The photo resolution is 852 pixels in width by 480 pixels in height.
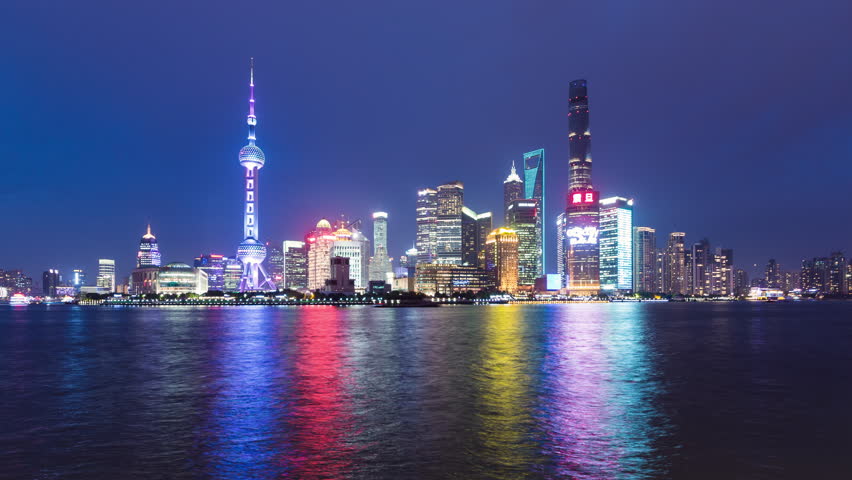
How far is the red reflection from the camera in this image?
21.6 m

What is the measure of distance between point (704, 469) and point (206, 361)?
154 feet

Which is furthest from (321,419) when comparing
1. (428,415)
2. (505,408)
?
(505,408)

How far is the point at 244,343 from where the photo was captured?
75938mm

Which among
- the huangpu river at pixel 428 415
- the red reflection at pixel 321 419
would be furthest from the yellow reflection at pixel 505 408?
the red reflection at pixel 321 419

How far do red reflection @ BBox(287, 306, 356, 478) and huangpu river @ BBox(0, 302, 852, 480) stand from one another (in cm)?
13

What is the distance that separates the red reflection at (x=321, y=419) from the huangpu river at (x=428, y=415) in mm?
128

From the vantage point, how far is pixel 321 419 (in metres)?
29.9

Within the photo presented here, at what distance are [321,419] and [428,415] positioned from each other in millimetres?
5654

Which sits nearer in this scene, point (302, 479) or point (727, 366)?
point (302, 479)

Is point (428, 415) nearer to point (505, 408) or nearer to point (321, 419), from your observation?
point (505, 408)

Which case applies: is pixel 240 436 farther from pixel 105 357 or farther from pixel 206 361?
pixel 105 357

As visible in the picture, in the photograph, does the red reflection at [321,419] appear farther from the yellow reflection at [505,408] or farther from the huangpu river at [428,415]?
the yellow reflection at [505,408]

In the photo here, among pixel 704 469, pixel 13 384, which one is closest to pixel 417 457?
pixel 704 469

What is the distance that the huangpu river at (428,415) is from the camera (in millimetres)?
21797
